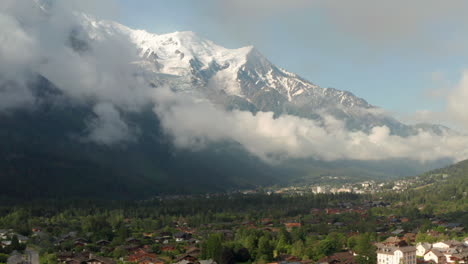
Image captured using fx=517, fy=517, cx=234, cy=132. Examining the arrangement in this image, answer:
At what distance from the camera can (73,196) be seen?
160 m

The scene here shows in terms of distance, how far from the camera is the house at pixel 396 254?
64.7m

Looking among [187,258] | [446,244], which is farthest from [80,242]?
[446,244]

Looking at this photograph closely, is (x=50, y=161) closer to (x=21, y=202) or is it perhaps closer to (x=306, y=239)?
(x=21, y=202)

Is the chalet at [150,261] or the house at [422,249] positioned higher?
the house at [422,249]

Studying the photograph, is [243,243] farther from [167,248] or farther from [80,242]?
[80,242]

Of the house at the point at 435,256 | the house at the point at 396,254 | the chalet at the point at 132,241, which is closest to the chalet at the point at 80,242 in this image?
the chalet at the point at 132,241

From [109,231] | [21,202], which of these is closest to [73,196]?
[21,202]

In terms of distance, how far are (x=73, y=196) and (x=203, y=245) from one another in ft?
325

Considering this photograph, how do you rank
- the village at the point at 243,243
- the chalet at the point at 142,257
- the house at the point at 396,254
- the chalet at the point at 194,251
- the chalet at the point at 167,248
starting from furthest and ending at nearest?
the chalet at the point at 167,248
the chalet at the point at 194,251
the chalet at the point at 142,257
the village at the point at 243,243
the house at the point at 396,254

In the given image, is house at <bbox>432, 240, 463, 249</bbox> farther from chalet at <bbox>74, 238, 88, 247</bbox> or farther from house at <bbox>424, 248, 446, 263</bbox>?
chalet at <bbox>74, 238, 88, 247</bbox>

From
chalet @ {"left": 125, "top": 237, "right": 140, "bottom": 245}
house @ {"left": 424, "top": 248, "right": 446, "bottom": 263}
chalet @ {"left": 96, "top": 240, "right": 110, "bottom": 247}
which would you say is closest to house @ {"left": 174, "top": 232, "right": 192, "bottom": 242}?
chalet @ {"left": 125, "top": 237, "right": 140, "bottom": 245}

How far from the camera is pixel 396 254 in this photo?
64875 mm

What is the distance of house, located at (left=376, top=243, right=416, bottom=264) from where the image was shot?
212 feet

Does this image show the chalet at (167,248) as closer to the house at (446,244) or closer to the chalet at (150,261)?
the chalet at (150,261)
